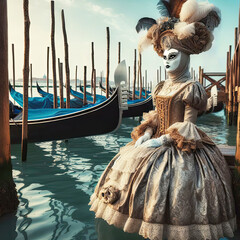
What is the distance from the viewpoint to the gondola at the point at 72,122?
5855 millimetres

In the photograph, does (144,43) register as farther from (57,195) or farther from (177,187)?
(57,195)

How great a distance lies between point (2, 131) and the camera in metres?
2.44

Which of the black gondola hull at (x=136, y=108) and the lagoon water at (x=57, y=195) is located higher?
the black gondola hull at (x=136, y=108)

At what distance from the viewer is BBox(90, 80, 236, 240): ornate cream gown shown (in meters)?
1.60

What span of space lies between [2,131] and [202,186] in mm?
1752

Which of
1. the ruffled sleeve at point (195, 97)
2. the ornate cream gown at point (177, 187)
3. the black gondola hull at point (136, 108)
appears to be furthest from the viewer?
the black gondola hull at point (136, 108)

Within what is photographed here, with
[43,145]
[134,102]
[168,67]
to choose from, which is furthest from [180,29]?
[134,102]

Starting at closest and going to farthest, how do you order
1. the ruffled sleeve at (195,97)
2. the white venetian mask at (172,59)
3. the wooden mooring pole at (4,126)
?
the ruffled sleeve at (195,97) < the white venetian mask at (172,59) < the wooden mooring pole at (4,126)

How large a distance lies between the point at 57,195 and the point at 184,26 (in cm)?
229

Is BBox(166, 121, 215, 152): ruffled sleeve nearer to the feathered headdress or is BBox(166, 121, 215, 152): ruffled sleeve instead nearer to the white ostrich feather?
the feathered headdress

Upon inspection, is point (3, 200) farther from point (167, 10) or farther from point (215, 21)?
point (215, 21)

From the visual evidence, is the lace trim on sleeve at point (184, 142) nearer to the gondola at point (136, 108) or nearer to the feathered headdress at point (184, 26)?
the feathered headdress at point (184, 26)

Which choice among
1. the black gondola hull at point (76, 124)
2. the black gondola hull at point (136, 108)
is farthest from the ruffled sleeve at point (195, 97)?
the black gondola hull at point (136, 108)

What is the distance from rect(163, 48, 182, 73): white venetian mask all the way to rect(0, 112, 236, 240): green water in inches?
50.6
